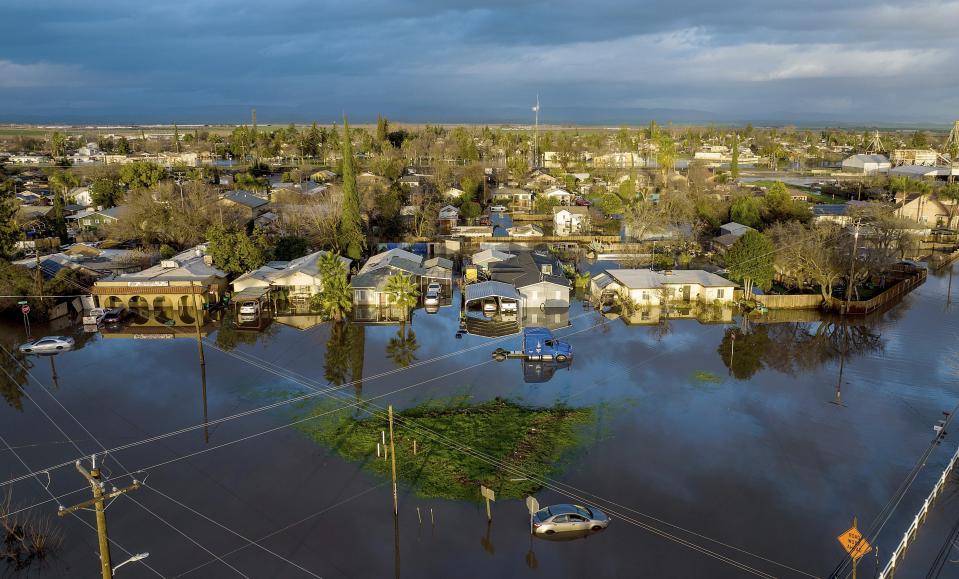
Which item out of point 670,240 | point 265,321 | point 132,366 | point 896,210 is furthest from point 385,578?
point 896,210

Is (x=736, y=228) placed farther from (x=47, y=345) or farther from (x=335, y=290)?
(x=47, y=345)

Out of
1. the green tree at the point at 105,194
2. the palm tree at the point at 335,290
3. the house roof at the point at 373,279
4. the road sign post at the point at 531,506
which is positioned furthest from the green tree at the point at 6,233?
the road sign post at the point at 531,506

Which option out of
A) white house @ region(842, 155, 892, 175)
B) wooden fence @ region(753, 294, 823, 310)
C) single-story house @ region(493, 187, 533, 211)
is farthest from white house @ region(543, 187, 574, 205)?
white house @ region(842, 155, 892, 175)

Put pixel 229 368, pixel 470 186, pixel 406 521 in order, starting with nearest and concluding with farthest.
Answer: pixel 406 521 < pixel 229 368 < pixel 470 186

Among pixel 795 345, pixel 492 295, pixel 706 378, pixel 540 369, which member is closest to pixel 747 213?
pixel 795 345

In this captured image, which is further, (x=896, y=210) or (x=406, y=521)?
(x=896, y=210)

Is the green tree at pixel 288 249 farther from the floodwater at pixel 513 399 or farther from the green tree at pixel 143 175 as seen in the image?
the green tree at pixel 143 175

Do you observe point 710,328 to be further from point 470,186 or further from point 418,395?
point 470,186
